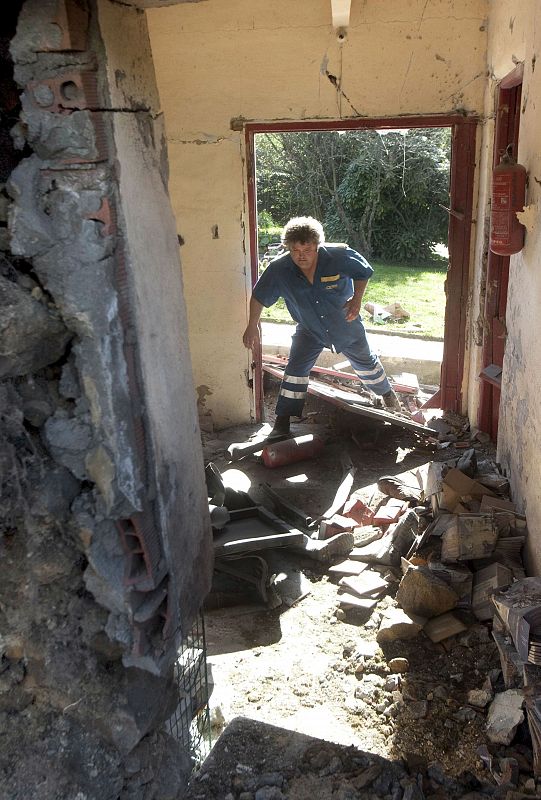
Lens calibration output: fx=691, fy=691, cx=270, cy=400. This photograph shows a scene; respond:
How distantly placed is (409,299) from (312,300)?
6.29 m

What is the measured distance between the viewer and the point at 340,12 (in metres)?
Result: 5.14

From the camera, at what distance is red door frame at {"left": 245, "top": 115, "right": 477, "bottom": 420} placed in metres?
5.73

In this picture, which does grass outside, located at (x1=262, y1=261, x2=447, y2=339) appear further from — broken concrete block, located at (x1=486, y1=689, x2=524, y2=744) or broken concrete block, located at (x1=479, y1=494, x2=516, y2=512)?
broken concrete block, located at (x1=486, y1=689, x2=524, y2=744)

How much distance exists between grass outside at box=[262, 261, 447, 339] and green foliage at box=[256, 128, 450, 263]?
2.25 ft

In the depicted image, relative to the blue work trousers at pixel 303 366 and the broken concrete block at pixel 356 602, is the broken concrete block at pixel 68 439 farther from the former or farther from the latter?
the blue work trousers at pixel 303 366

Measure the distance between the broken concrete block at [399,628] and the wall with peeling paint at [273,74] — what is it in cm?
356

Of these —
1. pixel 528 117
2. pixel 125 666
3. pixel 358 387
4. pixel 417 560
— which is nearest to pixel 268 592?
pixel 417 560

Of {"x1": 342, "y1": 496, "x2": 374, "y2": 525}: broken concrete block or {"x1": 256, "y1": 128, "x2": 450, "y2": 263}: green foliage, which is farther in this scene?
{"x1": 256, "y1": 128, "x2": 450, "y2": 263}: green foliage

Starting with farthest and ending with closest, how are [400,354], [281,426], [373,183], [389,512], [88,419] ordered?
[373,183] → [400,354] → [281,426] → [389,512] → [88,419]

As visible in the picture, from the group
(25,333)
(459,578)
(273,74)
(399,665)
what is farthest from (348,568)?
(273,74)

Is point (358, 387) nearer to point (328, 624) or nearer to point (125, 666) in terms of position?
point (328, 624)

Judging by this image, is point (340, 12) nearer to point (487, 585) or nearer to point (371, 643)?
point (487, 585)

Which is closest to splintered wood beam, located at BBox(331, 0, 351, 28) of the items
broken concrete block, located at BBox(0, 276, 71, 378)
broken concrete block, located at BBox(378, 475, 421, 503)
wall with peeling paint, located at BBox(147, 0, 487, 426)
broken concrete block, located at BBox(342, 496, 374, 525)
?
wall with peeling paint, located at BBox(147, 0, 487, 426)

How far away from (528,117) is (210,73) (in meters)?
2.82
